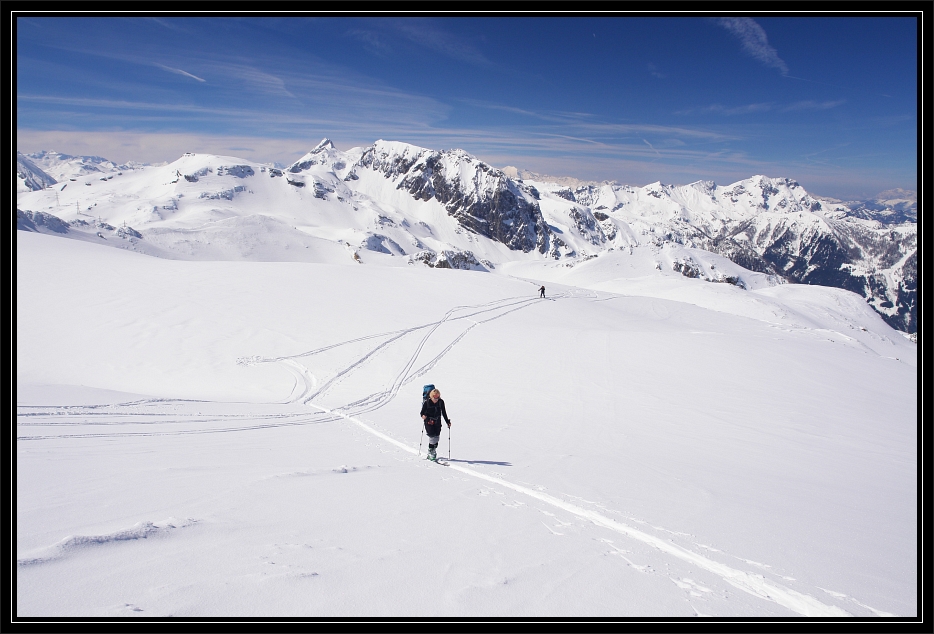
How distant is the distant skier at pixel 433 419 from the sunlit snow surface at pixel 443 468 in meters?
0.54

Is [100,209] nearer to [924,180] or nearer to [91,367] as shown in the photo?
[91,367]

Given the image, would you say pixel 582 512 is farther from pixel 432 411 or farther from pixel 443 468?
pixel 432 411

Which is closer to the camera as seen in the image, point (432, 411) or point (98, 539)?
point (98, 539)

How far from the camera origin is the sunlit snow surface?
368cm

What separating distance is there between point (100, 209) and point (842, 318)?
198404 millimetres

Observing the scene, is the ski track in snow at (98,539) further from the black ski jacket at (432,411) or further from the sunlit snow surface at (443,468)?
the black ski jacket at (432,411)

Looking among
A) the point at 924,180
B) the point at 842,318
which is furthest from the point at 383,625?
the point at 842,318

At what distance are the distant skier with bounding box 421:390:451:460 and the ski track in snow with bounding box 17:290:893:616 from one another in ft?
1.78

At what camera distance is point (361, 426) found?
39.8 feet

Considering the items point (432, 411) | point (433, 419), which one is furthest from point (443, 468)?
point (432, 411)

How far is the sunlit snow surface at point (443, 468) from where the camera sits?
12.1 ft

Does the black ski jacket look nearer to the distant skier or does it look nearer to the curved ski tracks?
the distant skier

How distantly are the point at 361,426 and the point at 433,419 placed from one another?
149 inches

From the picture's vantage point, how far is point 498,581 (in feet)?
12.7
